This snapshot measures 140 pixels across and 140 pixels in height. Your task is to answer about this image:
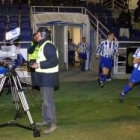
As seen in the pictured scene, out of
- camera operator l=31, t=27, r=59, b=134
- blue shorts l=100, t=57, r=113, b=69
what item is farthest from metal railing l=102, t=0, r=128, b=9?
camera operator l=31, t=27, r=59, b=134

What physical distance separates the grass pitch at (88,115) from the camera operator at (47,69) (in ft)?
1.83

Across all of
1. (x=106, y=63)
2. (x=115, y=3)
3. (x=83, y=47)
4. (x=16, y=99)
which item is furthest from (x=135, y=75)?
(x=115, y=3)

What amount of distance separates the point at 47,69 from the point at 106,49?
22.9ft

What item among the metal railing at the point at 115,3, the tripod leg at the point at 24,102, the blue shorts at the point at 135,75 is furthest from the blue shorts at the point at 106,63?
the metal railing at the point at 115,3

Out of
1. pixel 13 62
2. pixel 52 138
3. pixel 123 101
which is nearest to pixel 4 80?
pixel 13 62

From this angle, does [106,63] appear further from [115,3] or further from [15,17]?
[115,3]

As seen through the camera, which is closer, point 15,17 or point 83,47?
point 83,47

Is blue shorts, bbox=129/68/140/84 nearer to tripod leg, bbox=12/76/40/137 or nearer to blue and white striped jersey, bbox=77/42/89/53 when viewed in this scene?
tripod leg, bbox=12/76/40/137

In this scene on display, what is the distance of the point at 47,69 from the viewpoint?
6836 mm

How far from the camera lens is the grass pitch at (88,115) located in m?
7.08

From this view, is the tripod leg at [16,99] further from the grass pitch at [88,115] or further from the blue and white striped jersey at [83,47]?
the blue and white striped jersey at [83,47]

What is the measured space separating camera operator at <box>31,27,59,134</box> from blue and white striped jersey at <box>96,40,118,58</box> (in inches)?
263

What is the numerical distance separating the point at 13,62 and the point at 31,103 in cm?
352

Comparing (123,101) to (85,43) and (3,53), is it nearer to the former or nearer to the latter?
(3,53)
